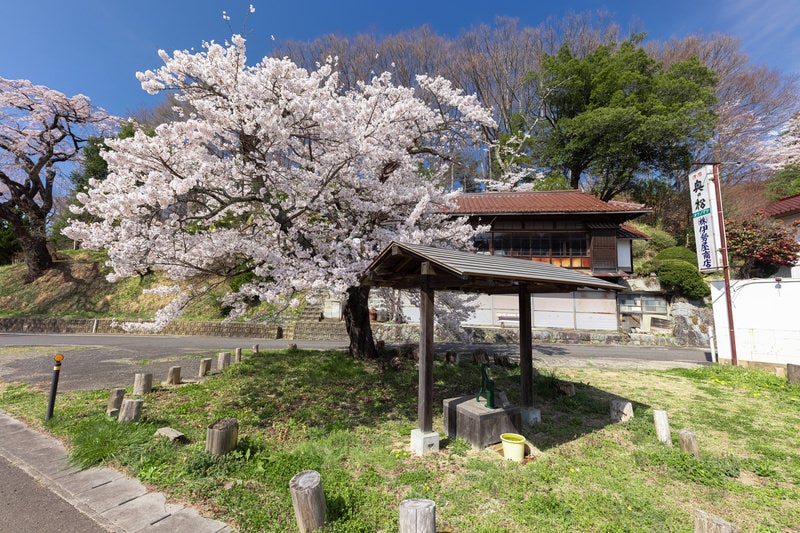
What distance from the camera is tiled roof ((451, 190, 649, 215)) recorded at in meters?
19.7

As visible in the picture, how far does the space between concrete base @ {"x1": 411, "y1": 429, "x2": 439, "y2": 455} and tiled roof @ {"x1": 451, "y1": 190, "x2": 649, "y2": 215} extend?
15.1 m

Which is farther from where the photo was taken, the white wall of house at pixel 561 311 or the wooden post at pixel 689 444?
the white wall of house at pixel 561 311

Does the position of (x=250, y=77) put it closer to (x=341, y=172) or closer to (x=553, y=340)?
(x=341, y=172)

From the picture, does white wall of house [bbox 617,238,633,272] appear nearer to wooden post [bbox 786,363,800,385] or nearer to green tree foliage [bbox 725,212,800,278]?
green tree foliage [bbox 725,212,800,278]

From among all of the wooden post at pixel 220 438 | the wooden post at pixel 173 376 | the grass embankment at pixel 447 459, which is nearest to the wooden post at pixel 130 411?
the grass embankment at pixel 447 459

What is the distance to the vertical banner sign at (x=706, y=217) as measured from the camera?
11.7 metres

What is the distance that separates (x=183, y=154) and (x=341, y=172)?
10.1ft

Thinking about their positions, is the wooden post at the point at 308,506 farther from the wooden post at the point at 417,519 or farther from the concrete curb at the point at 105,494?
the wooden post at the point at 417,519

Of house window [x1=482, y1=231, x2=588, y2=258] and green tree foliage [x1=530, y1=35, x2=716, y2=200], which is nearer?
house window [x1=482, y1=231, x2=588, y2=258]

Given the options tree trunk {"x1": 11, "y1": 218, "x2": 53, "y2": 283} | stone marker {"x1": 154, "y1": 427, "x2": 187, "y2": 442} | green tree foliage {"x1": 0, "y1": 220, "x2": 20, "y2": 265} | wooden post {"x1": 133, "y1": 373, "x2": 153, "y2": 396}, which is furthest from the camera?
green tree foliage {"x1": 0, "y1": 220, "x2": 20, "y2": 265}

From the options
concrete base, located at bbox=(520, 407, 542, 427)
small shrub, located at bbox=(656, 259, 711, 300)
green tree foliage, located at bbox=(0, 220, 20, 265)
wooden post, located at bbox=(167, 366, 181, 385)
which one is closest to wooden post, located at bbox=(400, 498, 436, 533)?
concrete base, located at bbox=(520, 407, 542, 427)

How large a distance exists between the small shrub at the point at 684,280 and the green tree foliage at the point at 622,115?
7.91 metres

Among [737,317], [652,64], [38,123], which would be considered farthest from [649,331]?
[38,123]

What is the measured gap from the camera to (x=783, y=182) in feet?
81.8
